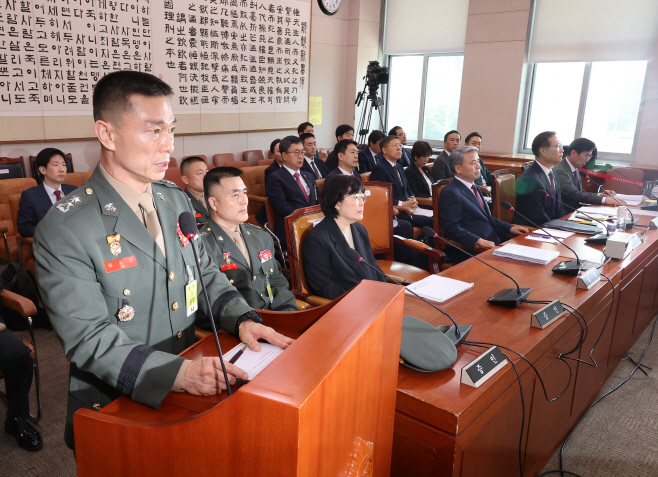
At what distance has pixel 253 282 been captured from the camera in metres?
2.12

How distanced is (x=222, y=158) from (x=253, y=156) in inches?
20.2

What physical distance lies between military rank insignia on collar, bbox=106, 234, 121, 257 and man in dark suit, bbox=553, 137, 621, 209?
404 cm

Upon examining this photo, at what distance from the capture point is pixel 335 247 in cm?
242

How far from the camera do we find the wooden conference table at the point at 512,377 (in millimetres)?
1227

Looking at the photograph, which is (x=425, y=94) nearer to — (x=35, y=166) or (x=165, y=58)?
(x=165, y=58)

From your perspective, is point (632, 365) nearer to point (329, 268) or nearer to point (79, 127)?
point (329, 268)

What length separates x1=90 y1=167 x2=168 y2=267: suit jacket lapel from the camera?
3.61 feet

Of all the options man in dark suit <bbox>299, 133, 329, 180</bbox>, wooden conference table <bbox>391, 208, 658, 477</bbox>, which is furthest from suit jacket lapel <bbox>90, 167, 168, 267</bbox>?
man in dark suit <bbox>299, 133, 329, 180</bbox>

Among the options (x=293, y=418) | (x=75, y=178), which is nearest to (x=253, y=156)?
(x=75, y=178)

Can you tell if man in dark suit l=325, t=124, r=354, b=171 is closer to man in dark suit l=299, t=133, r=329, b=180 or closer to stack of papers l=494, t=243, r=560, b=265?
man in dark suit l=299, t=133, r=329, b=180

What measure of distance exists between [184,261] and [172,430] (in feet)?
2.00

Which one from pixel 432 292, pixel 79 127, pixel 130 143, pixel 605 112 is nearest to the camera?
pixel 130 143

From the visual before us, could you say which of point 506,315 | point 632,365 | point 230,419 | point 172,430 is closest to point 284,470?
point 230,419

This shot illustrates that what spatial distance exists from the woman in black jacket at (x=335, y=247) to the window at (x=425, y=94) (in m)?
5.89
